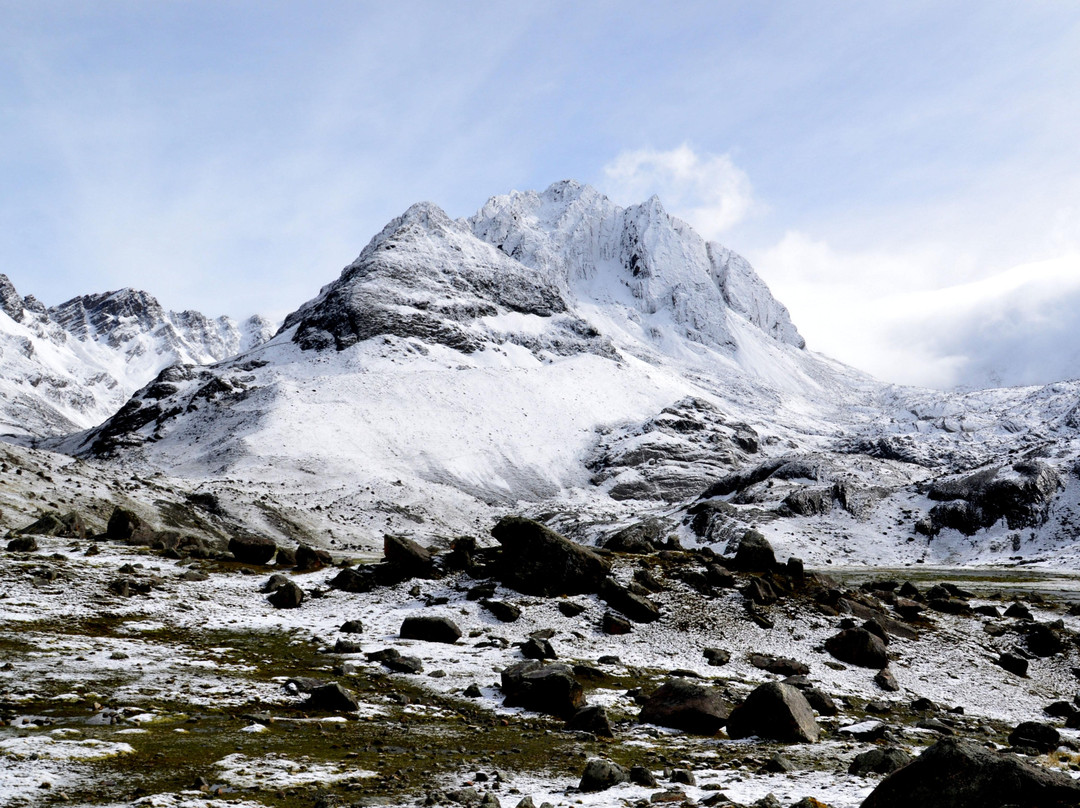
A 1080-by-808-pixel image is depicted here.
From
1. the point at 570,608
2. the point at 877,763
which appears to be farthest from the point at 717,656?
the point at 877,763

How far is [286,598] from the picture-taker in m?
27.5

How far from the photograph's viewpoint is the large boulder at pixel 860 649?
1005 inches

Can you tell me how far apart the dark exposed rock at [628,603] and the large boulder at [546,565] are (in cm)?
79

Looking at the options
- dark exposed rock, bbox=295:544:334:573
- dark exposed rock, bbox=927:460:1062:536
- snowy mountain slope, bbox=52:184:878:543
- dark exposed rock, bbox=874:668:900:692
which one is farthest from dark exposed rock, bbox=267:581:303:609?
dark exposed rock, bbox=927:460:1062:536

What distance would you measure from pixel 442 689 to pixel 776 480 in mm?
100380

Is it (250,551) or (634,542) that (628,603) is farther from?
(250,551)

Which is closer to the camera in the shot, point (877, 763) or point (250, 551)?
point (877, 763)

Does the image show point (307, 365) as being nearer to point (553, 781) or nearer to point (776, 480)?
point (776, 480)

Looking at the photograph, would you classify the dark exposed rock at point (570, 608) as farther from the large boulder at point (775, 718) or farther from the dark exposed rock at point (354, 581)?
the large boulder at point (775, 718)

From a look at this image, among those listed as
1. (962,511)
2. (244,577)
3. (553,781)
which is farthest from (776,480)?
(553,781)

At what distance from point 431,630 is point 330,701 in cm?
832

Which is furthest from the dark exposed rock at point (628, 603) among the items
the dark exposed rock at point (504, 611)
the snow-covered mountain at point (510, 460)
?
the snow-covered mountain at point (510, 460)

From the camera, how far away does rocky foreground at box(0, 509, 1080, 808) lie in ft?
37.2

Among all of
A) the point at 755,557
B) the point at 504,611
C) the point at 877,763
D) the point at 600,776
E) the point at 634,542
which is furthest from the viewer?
the point at 634,542
